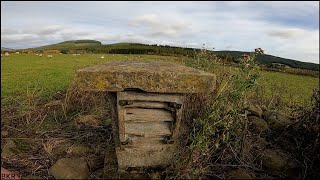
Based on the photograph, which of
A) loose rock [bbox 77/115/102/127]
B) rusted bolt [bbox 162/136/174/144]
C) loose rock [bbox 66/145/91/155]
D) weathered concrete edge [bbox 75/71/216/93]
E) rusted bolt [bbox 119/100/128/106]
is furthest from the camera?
loose rock [bbox 77/115/102/127]

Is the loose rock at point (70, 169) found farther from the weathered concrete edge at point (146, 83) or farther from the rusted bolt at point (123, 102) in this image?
the weathered concrete edge at point (146, 83)

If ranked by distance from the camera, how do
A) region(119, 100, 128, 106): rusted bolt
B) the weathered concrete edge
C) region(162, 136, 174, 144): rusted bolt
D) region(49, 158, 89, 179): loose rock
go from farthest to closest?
region(162, 136, 174, 144): rusted bolt
region(49, 158, 89, 179): loose rock
region(119, 100, 128, 106): rusted bolt
the weathered concrete edge

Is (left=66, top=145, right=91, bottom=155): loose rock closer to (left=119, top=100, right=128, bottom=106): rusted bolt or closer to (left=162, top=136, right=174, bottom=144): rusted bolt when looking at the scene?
(left=162, top=136, right=174, bottom=144): rusted bolt

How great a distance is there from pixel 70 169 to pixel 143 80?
1581 millimetres

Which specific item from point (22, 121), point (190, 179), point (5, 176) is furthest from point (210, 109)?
point (22, 121)

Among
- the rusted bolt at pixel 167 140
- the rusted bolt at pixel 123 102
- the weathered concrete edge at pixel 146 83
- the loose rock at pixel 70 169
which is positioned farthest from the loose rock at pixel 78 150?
the weathered concrete edge at pixel 146 83

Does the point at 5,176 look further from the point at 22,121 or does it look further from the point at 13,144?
Result: the point at 22,121

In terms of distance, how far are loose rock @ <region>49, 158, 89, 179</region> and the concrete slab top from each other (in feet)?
3.98

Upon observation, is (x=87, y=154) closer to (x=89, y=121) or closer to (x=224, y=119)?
(x=89, y=121)

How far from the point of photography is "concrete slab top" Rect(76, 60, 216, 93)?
3.73m

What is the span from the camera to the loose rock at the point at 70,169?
4.18 m

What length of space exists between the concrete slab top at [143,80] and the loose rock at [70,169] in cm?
121

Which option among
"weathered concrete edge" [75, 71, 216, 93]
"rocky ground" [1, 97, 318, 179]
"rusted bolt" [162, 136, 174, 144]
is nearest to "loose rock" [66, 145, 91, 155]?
"rocky ground" [1, 97, 318, 179]

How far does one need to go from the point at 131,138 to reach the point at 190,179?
0.96m
